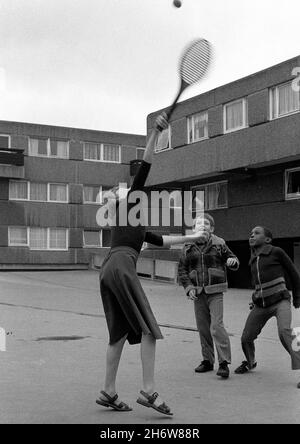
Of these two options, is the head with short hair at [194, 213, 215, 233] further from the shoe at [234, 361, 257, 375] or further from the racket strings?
the racket strings

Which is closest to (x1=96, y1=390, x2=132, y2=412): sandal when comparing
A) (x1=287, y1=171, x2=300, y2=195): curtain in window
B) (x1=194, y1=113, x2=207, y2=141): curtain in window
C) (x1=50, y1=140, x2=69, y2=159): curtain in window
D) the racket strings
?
the racket strings

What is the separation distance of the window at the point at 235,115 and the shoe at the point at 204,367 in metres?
17.9

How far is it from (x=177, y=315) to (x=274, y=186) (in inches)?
432

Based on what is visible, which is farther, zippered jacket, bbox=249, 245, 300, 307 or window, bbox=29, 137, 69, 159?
window, bbox=29, 137, 69, 159

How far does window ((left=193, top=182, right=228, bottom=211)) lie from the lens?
2828cm

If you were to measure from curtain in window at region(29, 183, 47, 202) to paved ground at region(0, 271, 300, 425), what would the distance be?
2539 centimetres

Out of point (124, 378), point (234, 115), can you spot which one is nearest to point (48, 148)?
point (234, 115)

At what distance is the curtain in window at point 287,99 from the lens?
77.2ft

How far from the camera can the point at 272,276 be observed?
8.61 metres

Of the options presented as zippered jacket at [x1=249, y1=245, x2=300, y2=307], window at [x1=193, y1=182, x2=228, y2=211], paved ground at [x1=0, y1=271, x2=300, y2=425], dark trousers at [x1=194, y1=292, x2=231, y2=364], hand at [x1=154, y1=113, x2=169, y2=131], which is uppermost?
window at [x1=193, y1=182, x2=228, y2=211]

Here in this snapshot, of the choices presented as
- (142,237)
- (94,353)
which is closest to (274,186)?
(94,353)

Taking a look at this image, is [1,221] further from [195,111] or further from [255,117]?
[255,117]

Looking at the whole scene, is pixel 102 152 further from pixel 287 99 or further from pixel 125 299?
pixel 125 299

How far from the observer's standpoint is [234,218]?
89.7ft
